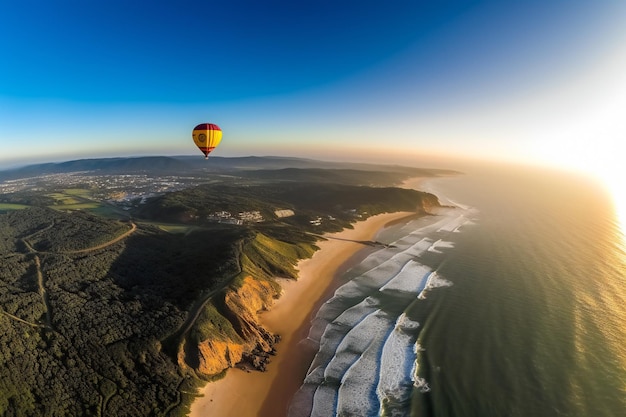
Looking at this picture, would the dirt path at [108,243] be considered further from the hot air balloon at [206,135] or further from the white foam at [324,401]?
the white foam at [324,401]

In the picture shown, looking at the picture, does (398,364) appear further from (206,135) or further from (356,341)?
(206,135)

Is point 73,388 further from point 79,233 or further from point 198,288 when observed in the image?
point 79,233

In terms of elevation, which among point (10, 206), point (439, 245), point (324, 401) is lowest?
point (324, 401)

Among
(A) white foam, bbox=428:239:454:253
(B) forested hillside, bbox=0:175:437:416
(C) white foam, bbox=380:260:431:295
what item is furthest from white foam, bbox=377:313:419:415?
(A) white foam, bbox=428:239:454:253

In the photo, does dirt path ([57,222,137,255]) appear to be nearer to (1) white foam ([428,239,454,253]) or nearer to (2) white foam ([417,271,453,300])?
(2) white foam ([417,271,453,300])

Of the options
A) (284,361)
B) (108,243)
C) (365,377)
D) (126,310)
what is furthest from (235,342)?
(108,243)
